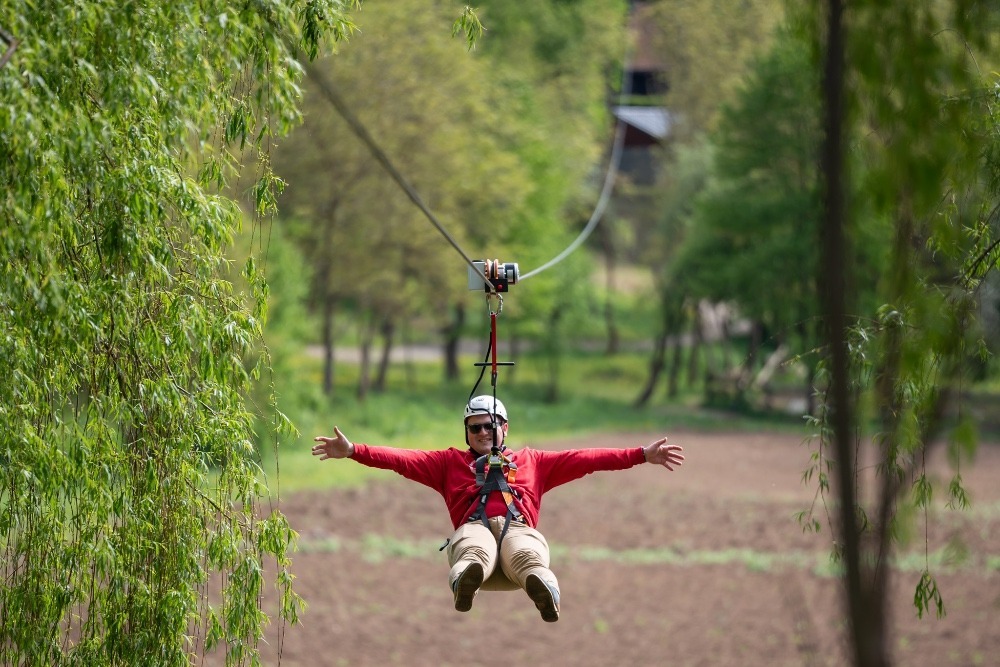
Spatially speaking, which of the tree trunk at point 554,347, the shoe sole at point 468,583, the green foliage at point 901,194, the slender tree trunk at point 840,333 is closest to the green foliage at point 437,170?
the tree trunk at point 554,347

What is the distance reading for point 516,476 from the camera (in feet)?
23.1

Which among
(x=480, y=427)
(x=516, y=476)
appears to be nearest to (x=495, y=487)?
(x=516, y=476)

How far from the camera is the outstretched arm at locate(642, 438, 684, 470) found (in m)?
6.99

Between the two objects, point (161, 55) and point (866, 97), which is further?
point (161, 55)

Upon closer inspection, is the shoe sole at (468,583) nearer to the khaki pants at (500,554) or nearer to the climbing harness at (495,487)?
the khaki pants at (500,554)

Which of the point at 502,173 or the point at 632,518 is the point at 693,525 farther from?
the point at 502,173

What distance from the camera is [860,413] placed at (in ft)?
14.4

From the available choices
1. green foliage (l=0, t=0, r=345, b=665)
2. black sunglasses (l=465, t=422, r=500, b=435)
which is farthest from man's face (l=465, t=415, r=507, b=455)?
green foliage (l=0, t=0, r=345, b=665)

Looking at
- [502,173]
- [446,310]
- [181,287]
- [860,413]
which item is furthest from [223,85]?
[446,310]

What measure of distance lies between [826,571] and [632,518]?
16.5 feet

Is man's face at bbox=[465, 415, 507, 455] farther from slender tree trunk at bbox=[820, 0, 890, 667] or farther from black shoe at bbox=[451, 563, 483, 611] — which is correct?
slender tree trunk at bbox=[820, 0, 890, 667]

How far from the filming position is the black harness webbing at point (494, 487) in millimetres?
6789

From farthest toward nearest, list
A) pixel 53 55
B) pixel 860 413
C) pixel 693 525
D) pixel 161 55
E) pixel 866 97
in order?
1. pixel 693 525
2. pixel 161 55
3. pixel 53 55
4. pixel 860 413
5. pixel 866 97

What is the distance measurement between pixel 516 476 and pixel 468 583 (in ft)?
2.71
